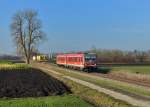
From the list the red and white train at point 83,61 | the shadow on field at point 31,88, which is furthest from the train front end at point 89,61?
the shadow on field at point 31,88

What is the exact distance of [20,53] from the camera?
402 feet

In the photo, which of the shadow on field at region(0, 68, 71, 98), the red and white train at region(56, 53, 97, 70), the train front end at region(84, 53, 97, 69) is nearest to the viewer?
the shadow on field at region(0, 68, 71, 98)

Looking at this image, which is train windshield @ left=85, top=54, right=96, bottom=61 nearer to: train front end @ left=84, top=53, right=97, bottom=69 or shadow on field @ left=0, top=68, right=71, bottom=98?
train front end @ left=84, top=53, right=97, bottom=69

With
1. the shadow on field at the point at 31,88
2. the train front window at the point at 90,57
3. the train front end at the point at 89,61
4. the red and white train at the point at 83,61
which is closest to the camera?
the shadow on field at the point at 31,88

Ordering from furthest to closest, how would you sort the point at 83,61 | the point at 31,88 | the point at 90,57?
the point at 90,57 → the point at 83,61 → the point at 31,88

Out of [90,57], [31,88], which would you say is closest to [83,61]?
[90,57]

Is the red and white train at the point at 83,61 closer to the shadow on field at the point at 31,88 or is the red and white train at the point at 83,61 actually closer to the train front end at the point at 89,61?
the train front end at the point at 89,61

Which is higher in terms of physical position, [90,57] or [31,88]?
[90,57]

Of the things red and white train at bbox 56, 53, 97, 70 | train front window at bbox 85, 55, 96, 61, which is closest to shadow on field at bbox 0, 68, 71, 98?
red and white train at bbox 56, 53, 97, 70

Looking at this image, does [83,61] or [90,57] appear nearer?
[83,61]

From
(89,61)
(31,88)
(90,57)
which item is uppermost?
(90,57)

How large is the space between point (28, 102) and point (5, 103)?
1.12 meters

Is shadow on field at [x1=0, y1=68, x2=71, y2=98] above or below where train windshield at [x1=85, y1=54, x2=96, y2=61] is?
below

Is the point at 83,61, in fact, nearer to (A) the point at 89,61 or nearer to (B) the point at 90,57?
(A) the point at 89,61
